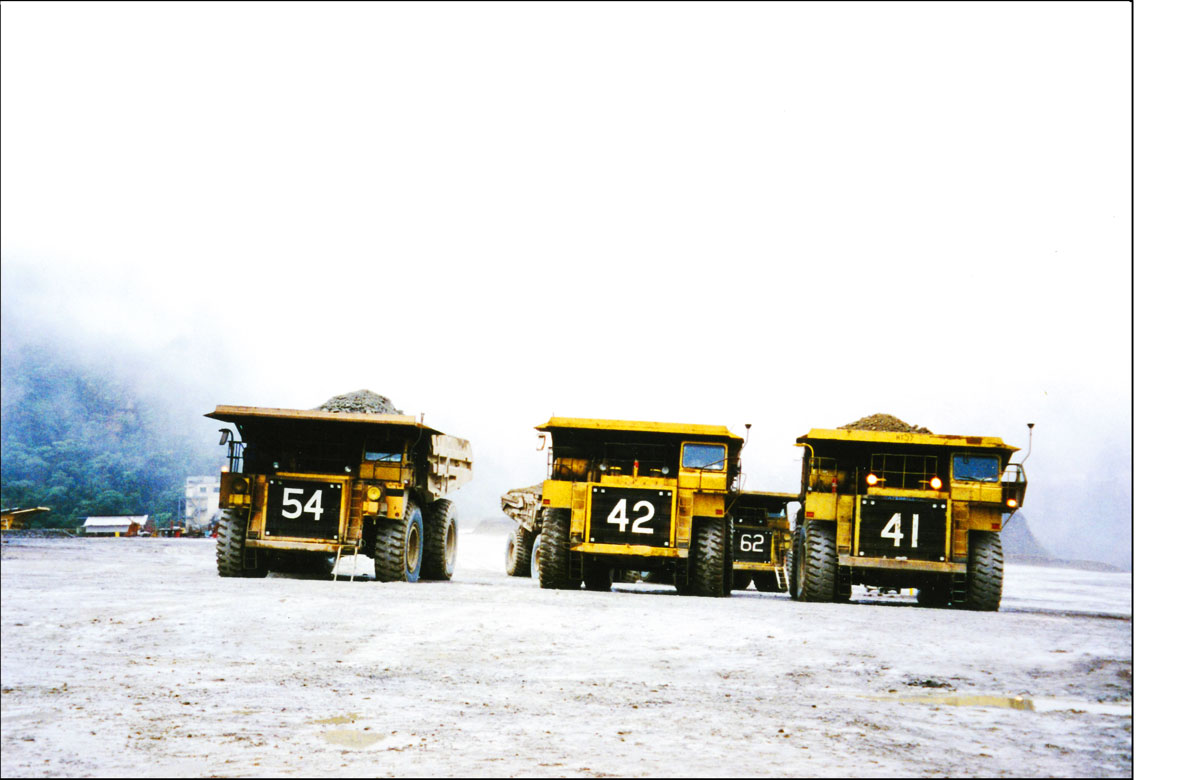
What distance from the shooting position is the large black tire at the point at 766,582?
1733 cm

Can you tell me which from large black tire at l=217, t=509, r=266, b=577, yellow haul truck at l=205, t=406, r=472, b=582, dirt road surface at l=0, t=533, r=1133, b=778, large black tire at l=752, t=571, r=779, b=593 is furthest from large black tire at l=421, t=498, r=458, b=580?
large black tire at l=752, t=571, r=779, b=593

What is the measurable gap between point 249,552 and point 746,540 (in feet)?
31.0

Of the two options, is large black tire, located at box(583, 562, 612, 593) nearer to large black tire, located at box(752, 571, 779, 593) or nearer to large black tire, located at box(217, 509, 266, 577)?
large black tire, located at box(217, 509, 266, 577)

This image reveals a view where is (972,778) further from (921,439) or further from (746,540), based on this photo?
(746,540)

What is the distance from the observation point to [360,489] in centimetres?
1106

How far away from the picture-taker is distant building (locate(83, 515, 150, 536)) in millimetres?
5809

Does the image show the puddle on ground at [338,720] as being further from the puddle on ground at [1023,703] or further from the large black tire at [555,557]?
the large black tire at [555,557]

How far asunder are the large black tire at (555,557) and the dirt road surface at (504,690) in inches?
147

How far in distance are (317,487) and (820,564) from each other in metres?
6.28

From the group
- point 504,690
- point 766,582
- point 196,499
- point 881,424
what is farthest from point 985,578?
point 196,499

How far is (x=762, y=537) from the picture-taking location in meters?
17.2

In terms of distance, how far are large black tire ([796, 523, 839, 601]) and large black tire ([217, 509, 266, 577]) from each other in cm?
682

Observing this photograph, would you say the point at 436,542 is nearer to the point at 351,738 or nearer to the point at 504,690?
the point at 504,690

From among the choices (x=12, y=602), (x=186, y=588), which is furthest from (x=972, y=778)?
(x=186, y=588)
